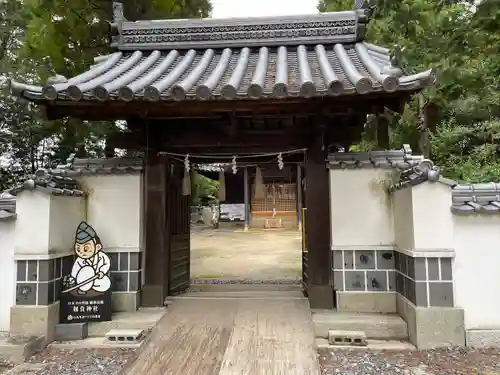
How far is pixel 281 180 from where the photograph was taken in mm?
26922

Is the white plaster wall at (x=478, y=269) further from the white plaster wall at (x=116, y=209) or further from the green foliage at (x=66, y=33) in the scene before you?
the green foliage at (x=66, y=33)

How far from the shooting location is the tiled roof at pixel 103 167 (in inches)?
227

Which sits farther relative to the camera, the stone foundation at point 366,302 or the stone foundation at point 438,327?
the stone foundation at point 366,302

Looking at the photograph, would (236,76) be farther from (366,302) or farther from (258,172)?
(366,302)

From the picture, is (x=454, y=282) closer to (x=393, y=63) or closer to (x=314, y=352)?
(x=314, y=352)

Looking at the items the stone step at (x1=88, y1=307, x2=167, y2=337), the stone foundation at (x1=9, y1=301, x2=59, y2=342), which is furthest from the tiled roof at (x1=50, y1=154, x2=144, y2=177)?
the stone step at (x1=88, y1=307, x2=167, y2=337)

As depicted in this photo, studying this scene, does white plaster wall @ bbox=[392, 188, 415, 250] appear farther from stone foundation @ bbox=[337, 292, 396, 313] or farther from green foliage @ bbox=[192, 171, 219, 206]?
green foliage @ bbox=[192, 171, 219, 206]

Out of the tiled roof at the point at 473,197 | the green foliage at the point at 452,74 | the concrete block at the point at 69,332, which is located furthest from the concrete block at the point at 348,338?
the green foliage at the point at 452,74

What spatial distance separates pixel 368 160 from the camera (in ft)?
18.3

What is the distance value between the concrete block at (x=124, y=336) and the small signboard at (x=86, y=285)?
37cm

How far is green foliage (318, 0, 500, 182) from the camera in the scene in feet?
30.5

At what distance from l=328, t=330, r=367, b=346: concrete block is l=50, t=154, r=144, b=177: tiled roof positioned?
11.8 feet

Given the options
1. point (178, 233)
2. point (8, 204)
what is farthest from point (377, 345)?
point (8, 204)

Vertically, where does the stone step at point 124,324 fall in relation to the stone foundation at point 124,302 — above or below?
below
